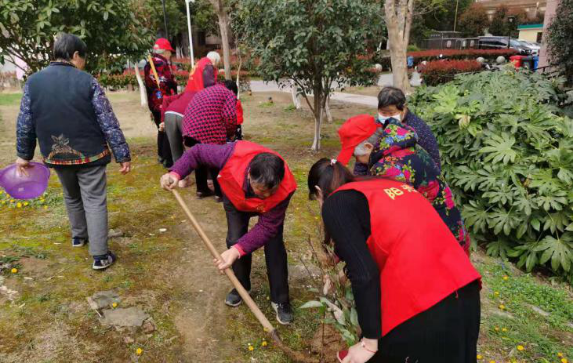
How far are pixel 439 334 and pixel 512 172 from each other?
10.2ft

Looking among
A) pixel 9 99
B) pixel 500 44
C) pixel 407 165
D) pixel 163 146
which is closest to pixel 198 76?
pixel 163 146

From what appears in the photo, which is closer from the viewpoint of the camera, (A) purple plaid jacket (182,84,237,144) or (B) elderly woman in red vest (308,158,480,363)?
(B) elderly woman in red vest (308,158,480,363)

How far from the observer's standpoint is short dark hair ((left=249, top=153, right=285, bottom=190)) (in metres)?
2.24

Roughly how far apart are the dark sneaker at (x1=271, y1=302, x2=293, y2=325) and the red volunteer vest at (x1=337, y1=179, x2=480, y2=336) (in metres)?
1.43

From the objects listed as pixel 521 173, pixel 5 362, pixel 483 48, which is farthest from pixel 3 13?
pixel 483 48

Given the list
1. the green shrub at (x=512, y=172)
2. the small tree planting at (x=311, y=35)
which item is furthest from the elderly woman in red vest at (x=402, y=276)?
the small tree planting at (x=311, y=35)

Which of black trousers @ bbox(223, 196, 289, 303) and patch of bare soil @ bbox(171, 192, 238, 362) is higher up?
black trousers @ bbox(223, 196, 289, 303)

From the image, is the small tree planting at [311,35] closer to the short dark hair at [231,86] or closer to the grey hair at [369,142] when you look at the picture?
the short dark hair at [231,86]

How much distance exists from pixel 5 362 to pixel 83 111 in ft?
5.65

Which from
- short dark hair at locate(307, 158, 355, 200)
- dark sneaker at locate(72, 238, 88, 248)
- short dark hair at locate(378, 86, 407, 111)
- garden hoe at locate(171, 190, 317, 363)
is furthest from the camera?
dark sneaker at locate(72, 238, 88, 248)

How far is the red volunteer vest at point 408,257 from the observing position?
1.55m

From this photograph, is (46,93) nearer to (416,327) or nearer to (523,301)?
(416,327)

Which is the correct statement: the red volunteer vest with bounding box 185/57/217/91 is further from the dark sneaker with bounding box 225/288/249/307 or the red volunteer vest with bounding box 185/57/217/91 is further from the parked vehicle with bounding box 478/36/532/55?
the parked vehicle with bounding box 478/36/532/55

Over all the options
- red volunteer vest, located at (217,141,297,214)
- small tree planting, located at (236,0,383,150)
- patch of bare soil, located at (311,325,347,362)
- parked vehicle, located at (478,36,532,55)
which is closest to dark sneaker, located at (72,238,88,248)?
red volunteer vest, located at (217,141,297,214)
